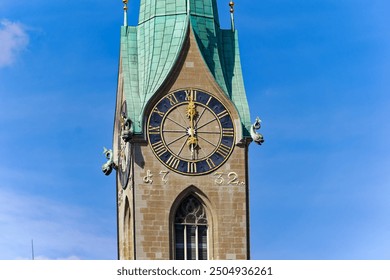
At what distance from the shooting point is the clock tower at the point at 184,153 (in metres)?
59.8

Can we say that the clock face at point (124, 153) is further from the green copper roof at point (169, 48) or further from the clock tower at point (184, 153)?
the green copper roof at point (169, 48)

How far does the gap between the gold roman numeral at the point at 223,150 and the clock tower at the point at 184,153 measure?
3 cm

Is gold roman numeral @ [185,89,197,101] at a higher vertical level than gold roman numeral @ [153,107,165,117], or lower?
higher

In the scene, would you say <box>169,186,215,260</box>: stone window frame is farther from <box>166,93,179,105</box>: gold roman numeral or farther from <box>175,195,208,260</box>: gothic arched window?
<box>166,93,179,105</box>: gold roman numeral

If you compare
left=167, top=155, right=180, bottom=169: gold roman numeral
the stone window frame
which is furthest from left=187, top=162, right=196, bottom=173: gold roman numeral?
the stone window frame

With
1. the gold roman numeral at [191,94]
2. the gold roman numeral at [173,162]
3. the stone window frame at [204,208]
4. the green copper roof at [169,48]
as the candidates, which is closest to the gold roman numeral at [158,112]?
the green copper roof at [169,48]

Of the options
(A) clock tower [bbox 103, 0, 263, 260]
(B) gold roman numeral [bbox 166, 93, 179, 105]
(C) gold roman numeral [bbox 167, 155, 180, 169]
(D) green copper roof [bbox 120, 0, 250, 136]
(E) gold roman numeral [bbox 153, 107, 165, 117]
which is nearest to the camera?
(A) clock tower [bbox 103, 0, 263, 260]

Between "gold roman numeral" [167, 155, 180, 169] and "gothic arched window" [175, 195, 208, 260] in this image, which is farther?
"gold roman numeral" [167, 155, 180, 169]

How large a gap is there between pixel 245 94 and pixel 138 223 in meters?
5.32

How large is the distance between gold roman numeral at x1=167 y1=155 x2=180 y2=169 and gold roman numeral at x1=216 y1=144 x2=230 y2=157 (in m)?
1.28

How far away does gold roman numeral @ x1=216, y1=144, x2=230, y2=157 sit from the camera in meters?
60.3
